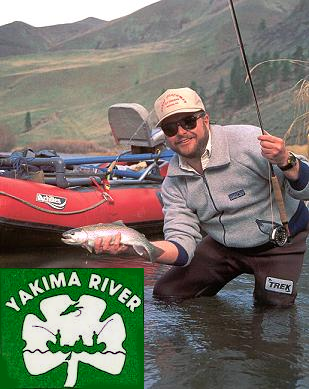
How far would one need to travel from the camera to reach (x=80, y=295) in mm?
2344

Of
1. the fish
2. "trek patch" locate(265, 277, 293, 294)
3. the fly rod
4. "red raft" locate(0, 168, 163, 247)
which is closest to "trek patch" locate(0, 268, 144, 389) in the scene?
the fish

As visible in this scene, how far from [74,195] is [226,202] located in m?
3.12

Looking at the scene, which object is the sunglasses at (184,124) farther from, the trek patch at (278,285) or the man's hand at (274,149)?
the trek patch at (278,285)

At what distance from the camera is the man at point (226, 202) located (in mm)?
3953

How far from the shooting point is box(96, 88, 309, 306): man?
395cm

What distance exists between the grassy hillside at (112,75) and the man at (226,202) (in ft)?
203

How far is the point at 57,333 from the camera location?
7.65 ft

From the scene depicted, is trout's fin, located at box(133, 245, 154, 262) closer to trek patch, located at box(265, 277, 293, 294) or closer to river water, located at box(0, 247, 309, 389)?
river water, located at box(0, 247, 309, 389)

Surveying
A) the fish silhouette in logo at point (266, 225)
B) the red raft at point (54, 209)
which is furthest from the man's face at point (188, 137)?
the red raft at point (54, 209)

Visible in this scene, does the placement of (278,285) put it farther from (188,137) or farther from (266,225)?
(188,137)

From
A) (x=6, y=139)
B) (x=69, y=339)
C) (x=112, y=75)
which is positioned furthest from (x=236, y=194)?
(x=112, y=75)

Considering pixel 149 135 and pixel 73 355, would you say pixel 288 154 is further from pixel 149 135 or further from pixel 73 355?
pixel 149 135

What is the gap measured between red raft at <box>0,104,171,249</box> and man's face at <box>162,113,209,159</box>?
7.42 feet

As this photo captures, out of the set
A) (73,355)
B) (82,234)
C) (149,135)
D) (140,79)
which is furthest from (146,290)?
(140,79)
